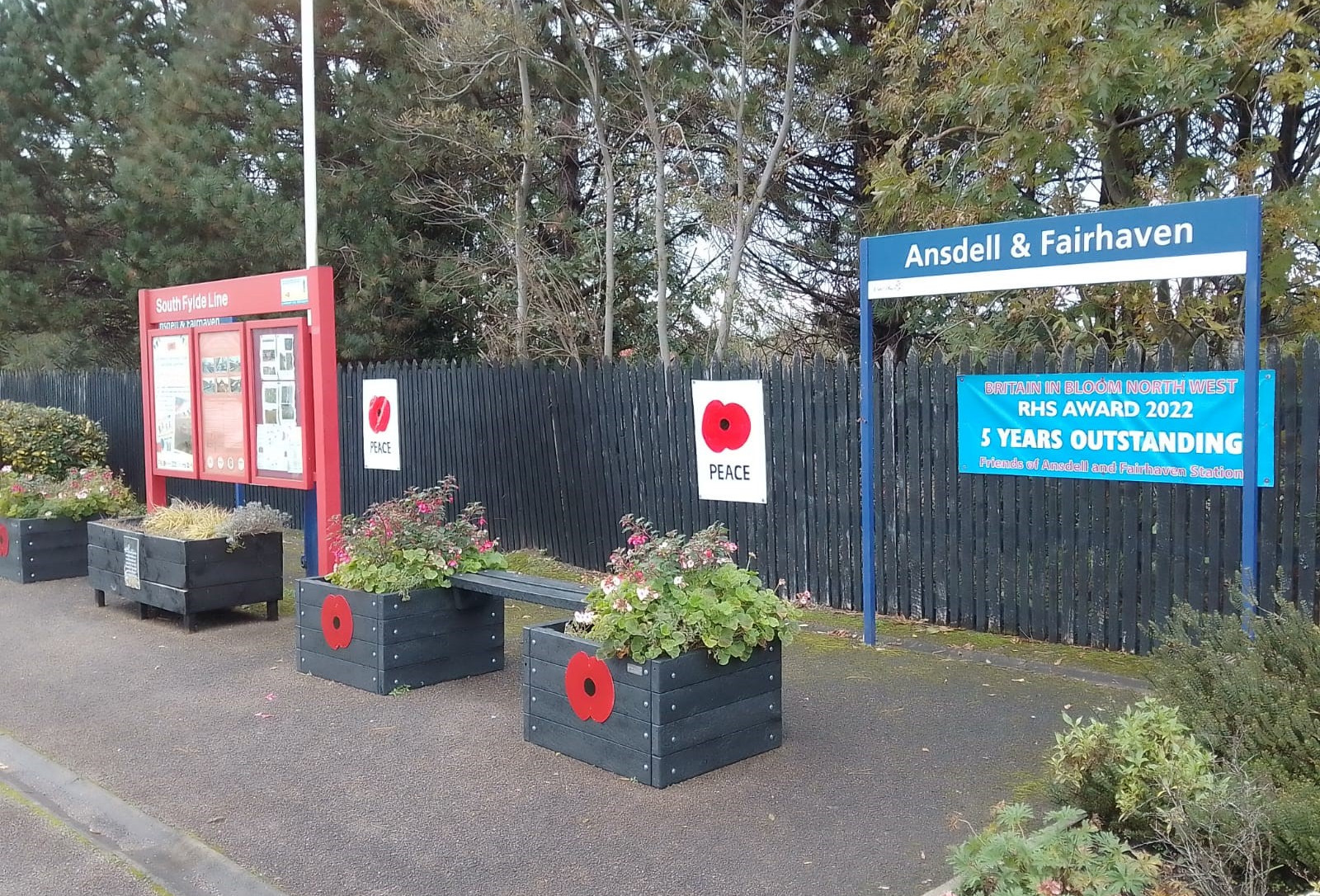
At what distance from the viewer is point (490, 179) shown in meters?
15.9

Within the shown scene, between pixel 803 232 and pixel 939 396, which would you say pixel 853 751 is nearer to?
pixel 939 396

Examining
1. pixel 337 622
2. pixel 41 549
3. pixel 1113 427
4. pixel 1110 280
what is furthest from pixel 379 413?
pixel 1110 280

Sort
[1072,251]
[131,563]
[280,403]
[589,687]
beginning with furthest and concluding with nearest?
[280,403], [131,563], [1072,251], [589,687]

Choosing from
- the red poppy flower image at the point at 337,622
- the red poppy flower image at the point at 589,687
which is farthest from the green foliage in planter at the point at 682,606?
the red poppy flower image at the point at 337,622

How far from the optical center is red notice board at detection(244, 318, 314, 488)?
867 centimetres

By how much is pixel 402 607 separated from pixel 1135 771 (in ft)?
13.9

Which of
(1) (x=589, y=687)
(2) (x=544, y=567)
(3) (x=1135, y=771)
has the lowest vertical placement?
(2) (x=544, y=567)

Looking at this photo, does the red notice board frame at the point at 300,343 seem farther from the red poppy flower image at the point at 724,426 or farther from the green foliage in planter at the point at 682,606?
the green foliage in planter at the point at 682,606

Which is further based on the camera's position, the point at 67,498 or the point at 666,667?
the point at 67,498

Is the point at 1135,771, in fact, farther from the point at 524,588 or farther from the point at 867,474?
the point at 867,474

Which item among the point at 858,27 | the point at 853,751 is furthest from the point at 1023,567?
the point at 858,27

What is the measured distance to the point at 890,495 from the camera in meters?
8.12

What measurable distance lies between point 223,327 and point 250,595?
94.3 inches

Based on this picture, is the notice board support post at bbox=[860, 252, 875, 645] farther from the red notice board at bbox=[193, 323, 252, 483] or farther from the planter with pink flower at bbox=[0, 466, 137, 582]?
the planter with pink flower at bbox=[0, 466, 137, 582]
